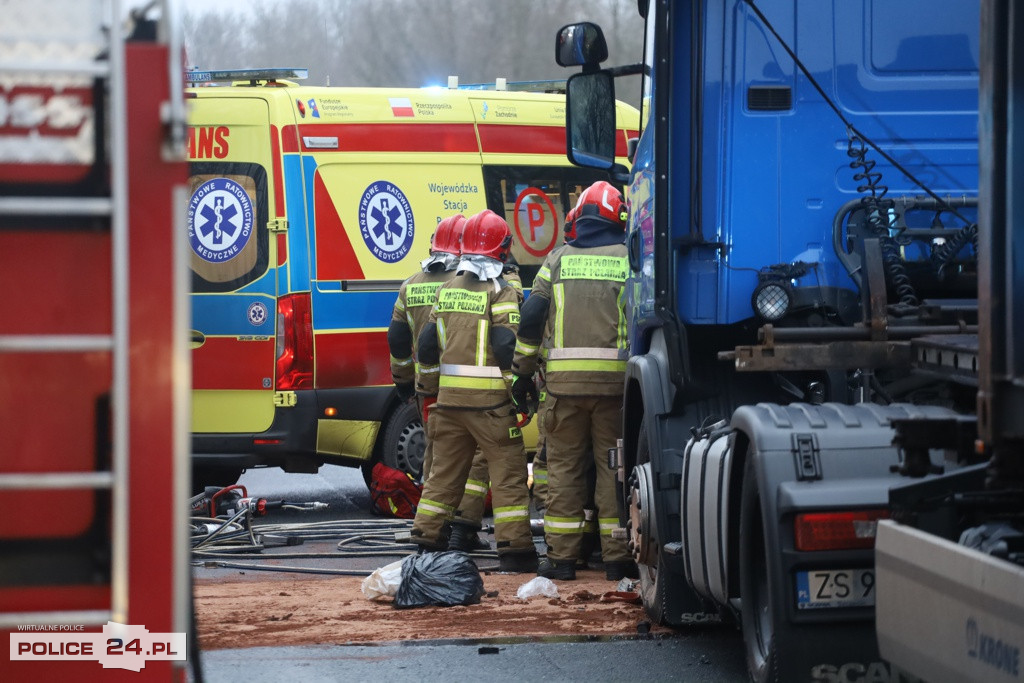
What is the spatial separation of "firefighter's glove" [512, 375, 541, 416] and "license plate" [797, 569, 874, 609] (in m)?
4.14

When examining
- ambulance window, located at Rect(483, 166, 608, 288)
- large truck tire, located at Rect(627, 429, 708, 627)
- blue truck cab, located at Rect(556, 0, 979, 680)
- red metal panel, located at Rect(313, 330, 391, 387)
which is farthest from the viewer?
ambulance window, located at Rect(483, 166, 608, 288)

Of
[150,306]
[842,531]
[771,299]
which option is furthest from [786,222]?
[150,306]

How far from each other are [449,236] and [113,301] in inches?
253

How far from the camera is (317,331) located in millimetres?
10109

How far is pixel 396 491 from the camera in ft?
33.4

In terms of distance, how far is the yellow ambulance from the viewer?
1003cm

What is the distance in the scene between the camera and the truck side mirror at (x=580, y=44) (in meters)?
6.37

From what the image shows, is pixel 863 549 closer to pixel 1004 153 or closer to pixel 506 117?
A: pixel 1004 153

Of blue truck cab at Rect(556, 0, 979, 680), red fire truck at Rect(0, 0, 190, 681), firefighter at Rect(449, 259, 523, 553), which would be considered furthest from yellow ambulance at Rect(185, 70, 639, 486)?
red fire truck at Rect(0, 0, 190, 681)

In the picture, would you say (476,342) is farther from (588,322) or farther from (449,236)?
(449,236)

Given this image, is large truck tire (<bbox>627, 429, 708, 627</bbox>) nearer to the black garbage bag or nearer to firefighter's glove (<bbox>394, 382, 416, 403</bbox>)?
the black garbage bag

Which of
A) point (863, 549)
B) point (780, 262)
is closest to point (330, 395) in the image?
point (780, 262)

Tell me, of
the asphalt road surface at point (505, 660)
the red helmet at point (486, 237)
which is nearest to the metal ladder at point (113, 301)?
the asphalt road surface at point (505, 660)

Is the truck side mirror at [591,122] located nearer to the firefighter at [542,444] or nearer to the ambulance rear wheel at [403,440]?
the firefighter at [542,444]
